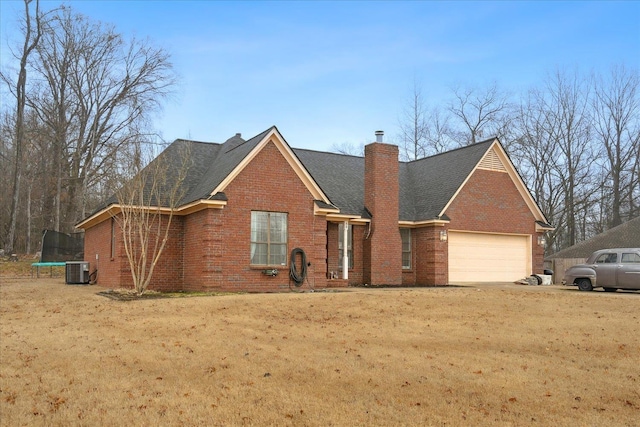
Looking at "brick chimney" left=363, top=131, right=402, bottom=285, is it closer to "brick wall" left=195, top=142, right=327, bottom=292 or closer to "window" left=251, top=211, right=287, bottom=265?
"brick wall" left=195, top=142, right=327, bottom=292

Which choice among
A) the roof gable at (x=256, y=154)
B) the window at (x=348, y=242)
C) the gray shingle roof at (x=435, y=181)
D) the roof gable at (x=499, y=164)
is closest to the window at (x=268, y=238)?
the roof gable at (x=256, y=154)

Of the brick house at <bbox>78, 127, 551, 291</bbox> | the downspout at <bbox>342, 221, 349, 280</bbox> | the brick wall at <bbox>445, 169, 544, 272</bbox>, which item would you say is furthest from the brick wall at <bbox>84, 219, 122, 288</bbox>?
the brick wall at <bbox>445, 169, 544, 272</bbox>

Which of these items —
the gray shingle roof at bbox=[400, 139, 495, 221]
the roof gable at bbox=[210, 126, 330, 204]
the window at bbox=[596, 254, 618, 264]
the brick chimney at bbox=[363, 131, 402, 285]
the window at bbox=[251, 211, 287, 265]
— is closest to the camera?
the roof gable at bbox=[210, 126, 330, 204]

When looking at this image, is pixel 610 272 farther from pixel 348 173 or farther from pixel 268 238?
pixel 268 238

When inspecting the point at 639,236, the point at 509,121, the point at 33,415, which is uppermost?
the point at 509,121

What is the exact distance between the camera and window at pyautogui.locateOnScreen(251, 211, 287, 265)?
64.2 ft

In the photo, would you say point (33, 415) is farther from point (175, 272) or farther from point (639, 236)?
point (639, 236)

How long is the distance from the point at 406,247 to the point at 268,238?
7865mm

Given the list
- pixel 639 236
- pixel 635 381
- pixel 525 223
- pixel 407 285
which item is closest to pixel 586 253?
pixel 639 236

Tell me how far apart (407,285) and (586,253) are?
1531cm

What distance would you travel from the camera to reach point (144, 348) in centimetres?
1045

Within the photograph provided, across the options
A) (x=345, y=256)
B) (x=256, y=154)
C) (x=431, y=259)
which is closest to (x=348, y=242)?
(x=345, y=256)

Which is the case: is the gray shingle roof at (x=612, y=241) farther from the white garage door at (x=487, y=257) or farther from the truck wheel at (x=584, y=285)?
the truck wheel at (x=584, y=285)

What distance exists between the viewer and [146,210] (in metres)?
19.7
